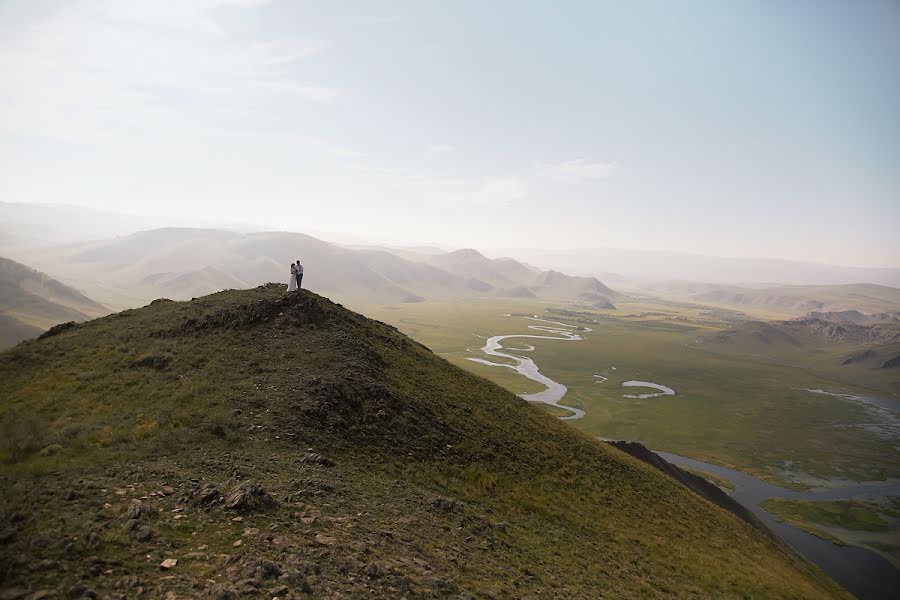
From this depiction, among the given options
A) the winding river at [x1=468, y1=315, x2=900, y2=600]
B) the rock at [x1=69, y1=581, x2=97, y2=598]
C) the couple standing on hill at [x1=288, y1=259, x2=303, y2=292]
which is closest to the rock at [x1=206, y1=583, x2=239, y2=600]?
the rock at [x1=69, y1=581, x2=97, y2=598]

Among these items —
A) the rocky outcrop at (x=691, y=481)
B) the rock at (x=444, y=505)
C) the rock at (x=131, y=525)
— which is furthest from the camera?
the rocky outcrop at (x=691, y=481)

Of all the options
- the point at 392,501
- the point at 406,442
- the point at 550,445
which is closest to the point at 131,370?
the point at 406,442

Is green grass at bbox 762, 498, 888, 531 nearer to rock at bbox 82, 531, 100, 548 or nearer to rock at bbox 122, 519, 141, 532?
rock at bbox 122, 519, 141, 532

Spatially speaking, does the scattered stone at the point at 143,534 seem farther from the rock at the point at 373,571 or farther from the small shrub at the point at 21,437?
the small shrub at the point at 21,437

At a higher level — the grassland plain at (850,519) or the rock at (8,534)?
the rock at (8,534)

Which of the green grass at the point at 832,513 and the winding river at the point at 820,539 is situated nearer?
the winding river at the point at 820,539

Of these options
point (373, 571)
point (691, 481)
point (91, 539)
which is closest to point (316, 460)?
point (373, 571)

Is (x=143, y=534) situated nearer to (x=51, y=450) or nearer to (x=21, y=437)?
(x=51, y=450)

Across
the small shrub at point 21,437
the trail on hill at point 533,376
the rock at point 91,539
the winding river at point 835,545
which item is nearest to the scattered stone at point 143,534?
the rock at point 91,539
